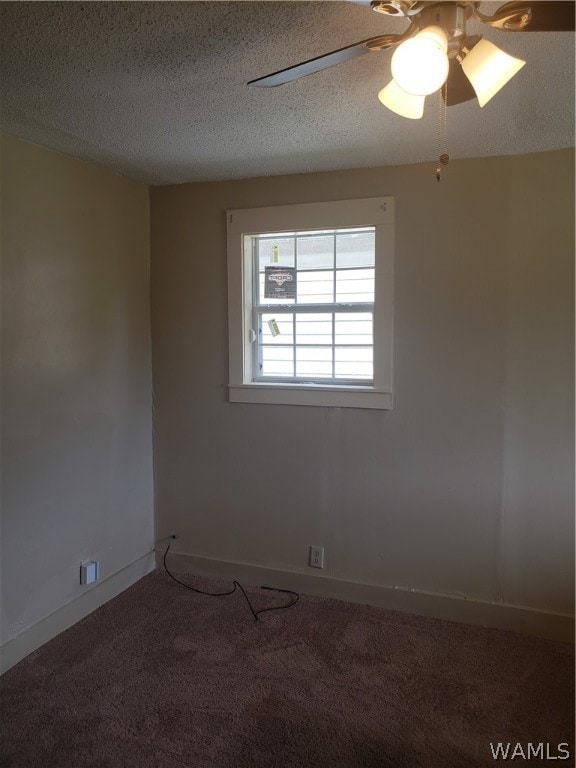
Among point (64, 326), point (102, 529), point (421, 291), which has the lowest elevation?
point (102, 529)

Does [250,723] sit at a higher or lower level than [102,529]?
lower

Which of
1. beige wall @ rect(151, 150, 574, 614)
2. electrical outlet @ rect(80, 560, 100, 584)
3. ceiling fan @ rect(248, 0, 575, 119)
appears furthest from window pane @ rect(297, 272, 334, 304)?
electrical outlet @ rect(80, 560, 100, 584)

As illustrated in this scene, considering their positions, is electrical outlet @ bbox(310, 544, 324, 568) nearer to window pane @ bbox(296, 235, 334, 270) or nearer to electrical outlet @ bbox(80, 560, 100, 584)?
electrical outlet @ bbox(80, 560, 100, 584)

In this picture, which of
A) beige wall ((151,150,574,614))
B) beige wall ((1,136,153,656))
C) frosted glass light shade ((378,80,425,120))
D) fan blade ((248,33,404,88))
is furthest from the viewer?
beige wall ((151,150,574,614))

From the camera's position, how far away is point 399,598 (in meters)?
2.79

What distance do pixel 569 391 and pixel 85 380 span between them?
2.42 metres

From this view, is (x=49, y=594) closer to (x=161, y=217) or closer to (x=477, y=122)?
(x=161, y=217)

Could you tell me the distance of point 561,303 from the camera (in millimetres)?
2447

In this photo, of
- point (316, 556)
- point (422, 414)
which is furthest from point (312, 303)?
point (316, 556)

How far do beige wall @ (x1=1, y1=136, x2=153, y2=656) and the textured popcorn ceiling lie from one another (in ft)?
0.85

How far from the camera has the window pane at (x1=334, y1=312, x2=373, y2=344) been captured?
2838mm

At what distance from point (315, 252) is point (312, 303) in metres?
0.29

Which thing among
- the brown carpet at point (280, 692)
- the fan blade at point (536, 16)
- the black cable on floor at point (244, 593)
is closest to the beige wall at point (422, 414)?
the black cable on floor at point (244, 593)

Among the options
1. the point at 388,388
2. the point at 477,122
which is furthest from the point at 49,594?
the point at 477,122
